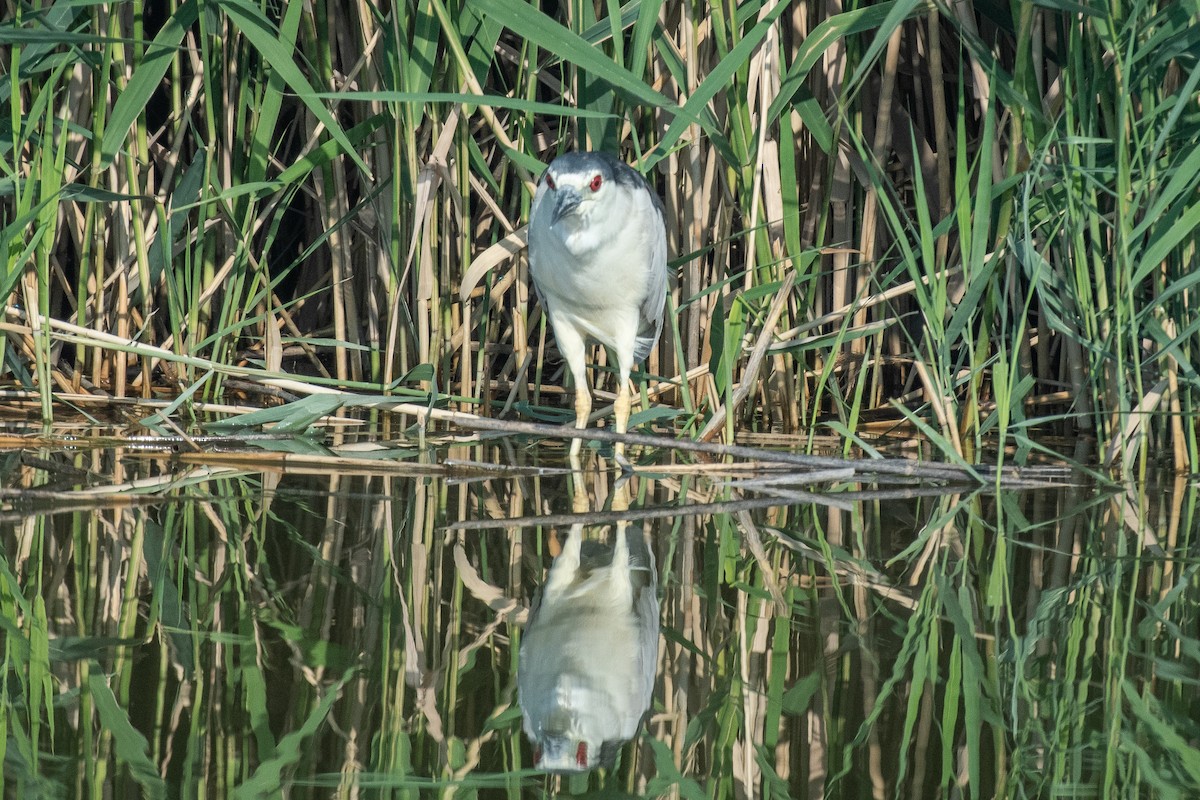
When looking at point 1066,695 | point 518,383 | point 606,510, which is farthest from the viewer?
point 518,383

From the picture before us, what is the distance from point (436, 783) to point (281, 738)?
0.66 feet

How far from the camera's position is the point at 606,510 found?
2.96 metres

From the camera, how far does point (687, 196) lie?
4.17 m

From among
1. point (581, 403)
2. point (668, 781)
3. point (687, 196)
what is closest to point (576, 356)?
point (581, 403)

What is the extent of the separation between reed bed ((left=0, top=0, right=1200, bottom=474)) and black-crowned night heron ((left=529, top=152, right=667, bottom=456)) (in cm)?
A: 13

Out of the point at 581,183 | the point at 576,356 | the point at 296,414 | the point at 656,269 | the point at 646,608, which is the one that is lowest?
the point at 646,608

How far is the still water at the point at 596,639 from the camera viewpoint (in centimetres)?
150

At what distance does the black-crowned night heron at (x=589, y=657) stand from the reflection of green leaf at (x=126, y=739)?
0.41 metres

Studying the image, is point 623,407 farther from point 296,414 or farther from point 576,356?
point 296,414

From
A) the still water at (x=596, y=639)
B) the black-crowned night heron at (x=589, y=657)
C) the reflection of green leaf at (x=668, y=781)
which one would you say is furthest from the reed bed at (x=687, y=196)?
the reflection of green leaf at (x=668, y=781)

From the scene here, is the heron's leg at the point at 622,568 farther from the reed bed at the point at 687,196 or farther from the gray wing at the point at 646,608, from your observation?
the reed bed at the point at 687,196

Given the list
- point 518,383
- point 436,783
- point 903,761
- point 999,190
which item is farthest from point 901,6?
→ point 436,783

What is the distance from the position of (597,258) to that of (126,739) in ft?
8.00

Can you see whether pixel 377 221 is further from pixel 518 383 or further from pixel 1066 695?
pixel 1066 695
